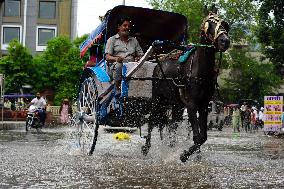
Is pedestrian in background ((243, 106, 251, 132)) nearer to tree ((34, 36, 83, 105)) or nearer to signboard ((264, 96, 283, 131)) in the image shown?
signboard ((264, 96, 283, 131))

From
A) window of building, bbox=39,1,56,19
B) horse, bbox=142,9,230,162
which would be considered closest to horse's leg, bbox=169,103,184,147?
horse, bbox=142,9,230,162

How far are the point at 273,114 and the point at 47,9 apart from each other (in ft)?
148

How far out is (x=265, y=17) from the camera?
31484 millimetres

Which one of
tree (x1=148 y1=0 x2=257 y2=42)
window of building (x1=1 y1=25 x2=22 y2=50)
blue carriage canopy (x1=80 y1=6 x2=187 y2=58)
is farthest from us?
window of building (x1=1 y1=25 x2=22 y2=50)

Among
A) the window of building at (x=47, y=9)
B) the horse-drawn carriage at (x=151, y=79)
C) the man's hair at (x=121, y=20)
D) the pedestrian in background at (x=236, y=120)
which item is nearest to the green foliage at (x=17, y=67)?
the window of building at (x=47, y=9)

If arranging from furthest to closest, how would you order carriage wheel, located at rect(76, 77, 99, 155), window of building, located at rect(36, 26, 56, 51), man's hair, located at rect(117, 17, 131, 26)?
window of building, located at rect(36, 26, 56, 51) < carriage wheel, located at rect(76, 77, 99, 155) < man's hair, located at rect(117, 17, 131, 26)

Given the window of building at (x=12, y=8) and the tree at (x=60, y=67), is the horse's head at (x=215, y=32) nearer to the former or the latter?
the tree at (x=60, y=67)

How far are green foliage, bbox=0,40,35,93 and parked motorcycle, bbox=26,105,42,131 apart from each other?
31.6m

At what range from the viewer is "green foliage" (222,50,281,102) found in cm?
6681

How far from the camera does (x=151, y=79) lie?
391 inches

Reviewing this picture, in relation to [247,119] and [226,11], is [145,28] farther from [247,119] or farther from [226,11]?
[226,11]

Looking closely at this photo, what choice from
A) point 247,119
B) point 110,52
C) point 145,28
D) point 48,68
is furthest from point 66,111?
point 110,52

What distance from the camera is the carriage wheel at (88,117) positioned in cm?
1098

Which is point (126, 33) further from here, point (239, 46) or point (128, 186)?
point (239, 46)
